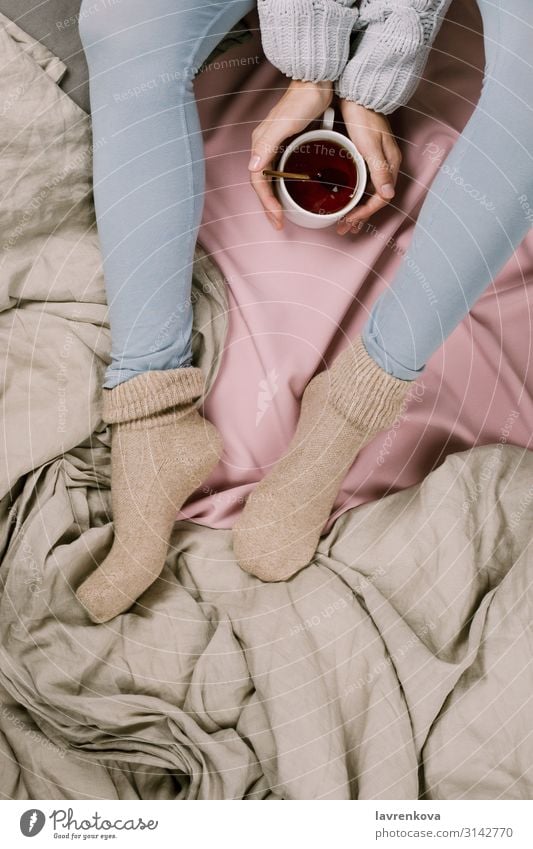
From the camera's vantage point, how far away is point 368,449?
1.76ft

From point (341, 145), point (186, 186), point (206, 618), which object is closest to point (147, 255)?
point (186, 186)

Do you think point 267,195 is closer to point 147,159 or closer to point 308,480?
point 147,159

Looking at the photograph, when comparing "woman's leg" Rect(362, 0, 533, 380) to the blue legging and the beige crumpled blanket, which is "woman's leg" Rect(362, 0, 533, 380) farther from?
the beige crumpled blanket

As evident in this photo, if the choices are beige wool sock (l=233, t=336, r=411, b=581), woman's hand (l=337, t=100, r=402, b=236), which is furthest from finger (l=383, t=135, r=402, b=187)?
beige wool sock (l=233, t=336, r=411, b=581)

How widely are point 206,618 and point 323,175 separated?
33cm

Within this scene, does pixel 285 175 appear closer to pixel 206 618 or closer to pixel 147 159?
pixel 147 159

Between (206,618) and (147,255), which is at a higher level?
(147,255)

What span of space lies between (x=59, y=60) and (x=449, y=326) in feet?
1.17

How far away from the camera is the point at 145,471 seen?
0.48 meters

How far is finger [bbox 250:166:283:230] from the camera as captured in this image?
0.47 meters

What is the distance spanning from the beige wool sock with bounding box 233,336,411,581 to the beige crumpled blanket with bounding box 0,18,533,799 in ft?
0.07

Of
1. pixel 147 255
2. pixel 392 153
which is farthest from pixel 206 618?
pixel 392 153

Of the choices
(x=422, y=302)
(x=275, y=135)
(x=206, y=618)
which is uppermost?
(x=275, y=135)

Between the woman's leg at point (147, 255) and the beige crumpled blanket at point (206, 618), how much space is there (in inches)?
1.1
